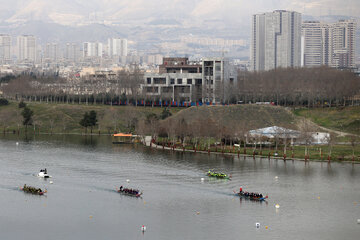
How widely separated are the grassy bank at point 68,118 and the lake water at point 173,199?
1167 inches

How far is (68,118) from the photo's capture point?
4764 inches

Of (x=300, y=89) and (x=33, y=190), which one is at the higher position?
(x=300, y=89)

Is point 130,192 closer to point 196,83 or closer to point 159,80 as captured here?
point 196,83

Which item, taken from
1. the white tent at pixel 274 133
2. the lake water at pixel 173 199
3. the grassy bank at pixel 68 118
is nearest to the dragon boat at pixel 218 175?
the lake water at pixel 173 199

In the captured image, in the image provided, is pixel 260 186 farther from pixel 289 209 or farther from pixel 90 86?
pixel 90 86

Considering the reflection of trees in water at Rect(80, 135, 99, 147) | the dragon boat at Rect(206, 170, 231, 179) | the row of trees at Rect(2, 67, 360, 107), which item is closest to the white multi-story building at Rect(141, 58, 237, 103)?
the row of trees at Rect(2, 67, 360, 107)

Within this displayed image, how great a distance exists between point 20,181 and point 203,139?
123ft

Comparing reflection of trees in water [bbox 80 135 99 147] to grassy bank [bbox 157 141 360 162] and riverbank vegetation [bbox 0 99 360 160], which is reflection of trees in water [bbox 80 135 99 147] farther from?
grassy bank [bbox 157 141 360 162]

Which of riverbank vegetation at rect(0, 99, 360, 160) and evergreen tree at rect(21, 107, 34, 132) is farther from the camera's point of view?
evergreen tree at rect(21, 107, 34, 132)

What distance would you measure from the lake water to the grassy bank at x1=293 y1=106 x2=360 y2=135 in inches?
1058

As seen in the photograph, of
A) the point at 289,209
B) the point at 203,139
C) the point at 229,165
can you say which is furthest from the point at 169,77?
the point at 289,209

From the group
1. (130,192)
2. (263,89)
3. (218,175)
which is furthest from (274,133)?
(263,89)

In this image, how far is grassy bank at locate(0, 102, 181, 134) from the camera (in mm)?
115188

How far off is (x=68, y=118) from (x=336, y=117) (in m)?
49.3
